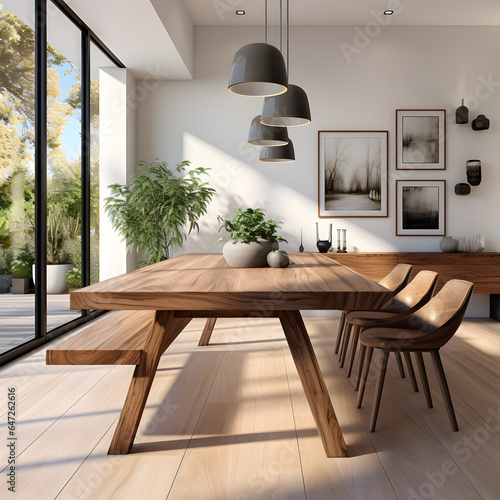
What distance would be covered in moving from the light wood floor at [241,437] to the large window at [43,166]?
552mm

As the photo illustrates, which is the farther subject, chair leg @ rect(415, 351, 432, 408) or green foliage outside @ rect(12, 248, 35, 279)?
green foliage outside @ rect(12, 248, 35, 279)

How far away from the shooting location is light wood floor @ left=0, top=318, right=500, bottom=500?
5.58ft

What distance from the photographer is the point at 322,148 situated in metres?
5.49

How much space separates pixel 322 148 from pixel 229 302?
4.13 m

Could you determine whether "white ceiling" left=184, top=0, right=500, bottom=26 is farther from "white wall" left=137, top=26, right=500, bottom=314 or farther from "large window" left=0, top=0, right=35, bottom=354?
"large window" left=0, top=0, right=35, bottom=354

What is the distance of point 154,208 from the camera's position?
4922 mm

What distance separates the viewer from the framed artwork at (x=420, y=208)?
5500mm

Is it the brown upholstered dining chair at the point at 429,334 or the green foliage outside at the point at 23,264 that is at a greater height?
the green foliage outside at the point at 23,264

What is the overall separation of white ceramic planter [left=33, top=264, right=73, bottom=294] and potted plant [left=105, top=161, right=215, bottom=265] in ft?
2.79

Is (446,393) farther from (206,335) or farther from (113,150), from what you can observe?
(113,150)

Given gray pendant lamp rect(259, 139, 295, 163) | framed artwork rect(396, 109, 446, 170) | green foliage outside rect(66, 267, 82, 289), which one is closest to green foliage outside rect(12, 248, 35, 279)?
green foliage outside rect(66, 267, 82, 289)

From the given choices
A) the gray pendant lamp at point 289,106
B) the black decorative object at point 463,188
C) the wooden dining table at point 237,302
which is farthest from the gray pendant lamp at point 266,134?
the black decorative object at point 463,188

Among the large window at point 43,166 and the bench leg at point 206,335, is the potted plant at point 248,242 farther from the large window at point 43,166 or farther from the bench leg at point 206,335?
the large window at point 43,166

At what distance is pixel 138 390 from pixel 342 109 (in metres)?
4.53
